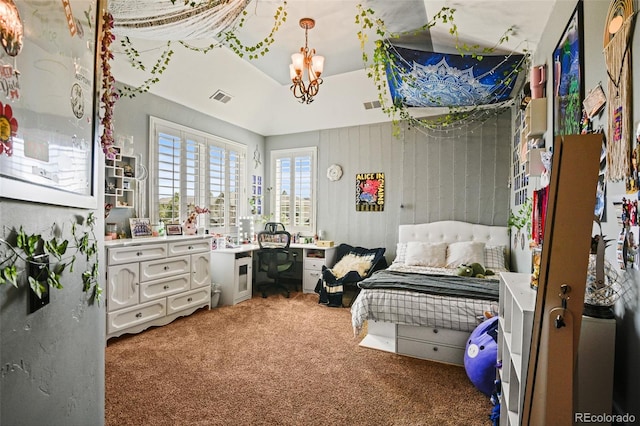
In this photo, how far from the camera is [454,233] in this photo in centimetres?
450

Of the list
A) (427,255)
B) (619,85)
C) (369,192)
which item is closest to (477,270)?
(427,255)

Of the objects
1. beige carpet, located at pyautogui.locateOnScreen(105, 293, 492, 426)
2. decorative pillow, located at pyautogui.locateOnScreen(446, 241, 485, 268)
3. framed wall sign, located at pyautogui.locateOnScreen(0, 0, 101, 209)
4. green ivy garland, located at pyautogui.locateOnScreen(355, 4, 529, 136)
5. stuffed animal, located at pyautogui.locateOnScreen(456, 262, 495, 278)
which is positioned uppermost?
green ivy garland, located at pyautogui.locateOnScreen(355, 4, 529, 136)

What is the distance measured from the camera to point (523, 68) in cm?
301

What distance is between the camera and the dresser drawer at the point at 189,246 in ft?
11.9

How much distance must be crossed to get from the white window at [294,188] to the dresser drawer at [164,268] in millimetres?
2184

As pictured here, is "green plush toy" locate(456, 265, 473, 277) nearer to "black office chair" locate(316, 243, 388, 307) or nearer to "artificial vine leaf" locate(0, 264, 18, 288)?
"black office chair" locate(316, 243, 388, 307)

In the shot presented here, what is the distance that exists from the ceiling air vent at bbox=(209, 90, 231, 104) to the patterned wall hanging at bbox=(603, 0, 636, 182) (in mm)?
4000

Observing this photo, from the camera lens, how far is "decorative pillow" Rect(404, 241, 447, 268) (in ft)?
13.6

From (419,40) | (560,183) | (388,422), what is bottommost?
(388,422)

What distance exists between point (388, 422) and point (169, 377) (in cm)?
156

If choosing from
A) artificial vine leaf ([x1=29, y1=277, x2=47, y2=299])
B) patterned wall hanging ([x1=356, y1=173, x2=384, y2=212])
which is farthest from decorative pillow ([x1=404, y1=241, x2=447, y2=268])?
artificial vine leaf ([x1=29, y1=277, x2=47, y2=299])

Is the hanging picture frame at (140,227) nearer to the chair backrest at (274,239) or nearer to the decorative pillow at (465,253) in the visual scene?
the chair backrest at (274,239)

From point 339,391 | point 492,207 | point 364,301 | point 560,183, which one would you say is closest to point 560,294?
point 560,183

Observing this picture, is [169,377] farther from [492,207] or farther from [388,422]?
[492,207]
